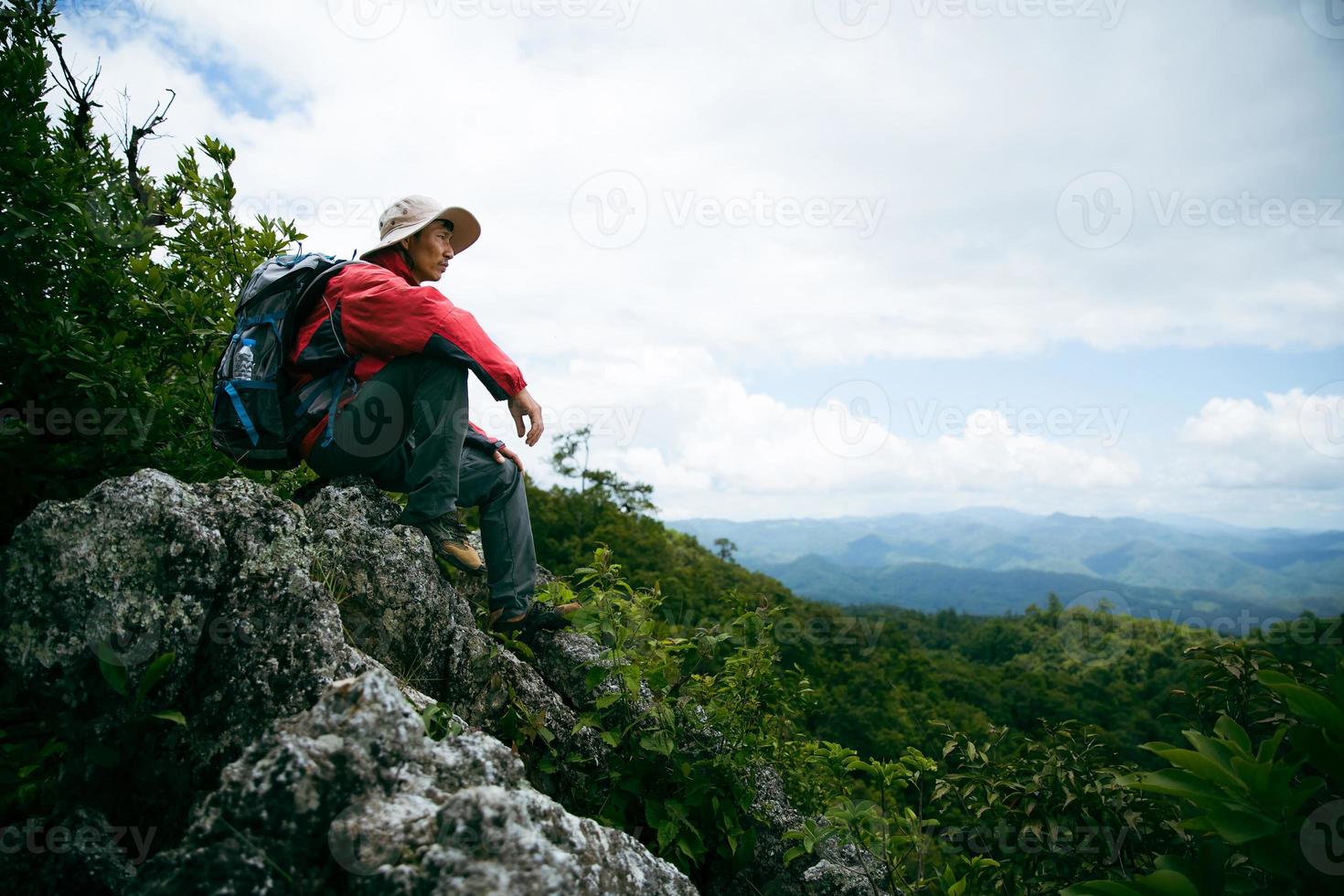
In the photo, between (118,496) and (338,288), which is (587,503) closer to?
(338,288)

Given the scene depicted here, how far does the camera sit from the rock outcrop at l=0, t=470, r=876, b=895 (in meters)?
2.11

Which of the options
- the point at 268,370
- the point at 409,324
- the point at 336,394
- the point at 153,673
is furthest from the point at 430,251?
the point at 153,673

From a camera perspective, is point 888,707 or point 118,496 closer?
point 118,496

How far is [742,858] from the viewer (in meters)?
4.01

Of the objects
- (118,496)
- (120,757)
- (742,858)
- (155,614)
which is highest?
(118,496)

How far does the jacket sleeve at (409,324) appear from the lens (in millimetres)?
4312

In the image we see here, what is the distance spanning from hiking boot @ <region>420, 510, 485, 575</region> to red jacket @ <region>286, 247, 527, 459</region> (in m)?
0.89

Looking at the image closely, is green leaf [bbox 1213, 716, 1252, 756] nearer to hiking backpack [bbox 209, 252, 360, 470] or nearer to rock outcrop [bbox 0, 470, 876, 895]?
rock outcrop [bbox 0, 470, 876, 895]

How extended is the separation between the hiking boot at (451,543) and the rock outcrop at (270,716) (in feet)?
1.02

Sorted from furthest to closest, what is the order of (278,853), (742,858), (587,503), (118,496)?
(587,503)
(742,858)
(118,496)
(278,853)

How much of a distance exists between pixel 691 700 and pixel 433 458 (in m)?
2.15

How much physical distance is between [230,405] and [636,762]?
3168 millimetres

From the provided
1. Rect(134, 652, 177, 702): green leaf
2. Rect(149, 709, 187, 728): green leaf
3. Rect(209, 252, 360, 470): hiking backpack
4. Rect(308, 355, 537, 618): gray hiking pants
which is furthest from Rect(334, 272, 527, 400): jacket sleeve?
Rect(149, 709, 187, 728): green leaf

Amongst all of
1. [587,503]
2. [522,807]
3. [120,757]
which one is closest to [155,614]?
[120,757]
